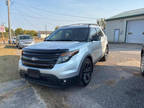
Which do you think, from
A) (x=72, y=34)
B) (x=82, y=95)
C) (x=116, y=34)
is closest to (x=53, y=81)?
(x=82, y=95)

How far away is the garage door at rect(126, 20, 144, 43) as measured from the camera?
14.1 meters

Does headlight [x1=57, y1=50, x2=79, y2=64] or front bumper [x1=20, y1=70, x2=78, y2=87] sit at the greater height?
headlight [x1=57, y1=50, x2=79, y2=64]

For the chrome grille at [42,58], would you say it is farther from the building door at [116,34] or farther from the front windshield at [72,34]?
the building door at [116,34]

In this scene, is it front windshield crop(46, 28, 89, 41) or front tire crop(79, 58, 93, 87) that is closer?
front tire crop(79, 58, 93, 87)

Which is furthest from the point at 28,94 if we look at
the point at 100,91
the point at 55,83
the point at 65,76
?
the point at 100,91

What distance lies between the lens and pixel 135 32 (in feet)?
47.8

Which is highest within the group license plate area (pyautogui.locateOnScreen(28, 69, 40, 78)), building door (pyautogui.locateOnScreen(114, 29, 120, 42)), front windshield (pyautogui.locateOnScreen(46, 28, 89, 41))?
building door (pyautogui.locateOnScreen(114, 29, 120, 42))

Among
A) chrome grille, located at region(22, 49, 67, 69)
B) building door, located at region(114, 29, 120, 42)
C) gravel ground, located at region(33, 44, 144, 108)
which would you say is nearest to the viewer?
gravel ground, located at region(33, 44, 144, 108)

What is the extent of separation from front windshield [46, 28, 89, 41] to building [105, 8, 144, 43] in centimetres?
1323

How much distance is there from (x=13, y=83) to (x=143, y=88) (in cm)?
390

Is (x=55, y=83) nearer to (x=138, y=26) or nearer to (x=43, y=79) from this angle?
(x=43, y=79)

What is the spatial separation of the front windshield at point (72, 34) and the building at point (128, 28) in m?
13.2

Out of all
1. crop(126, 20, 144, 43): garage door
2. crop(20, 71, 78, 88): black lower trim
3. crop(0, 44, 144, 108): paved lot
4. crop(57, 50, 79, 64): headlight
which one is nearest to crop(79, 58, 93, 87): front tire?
crop(0, 44, 144, 108): paved lot

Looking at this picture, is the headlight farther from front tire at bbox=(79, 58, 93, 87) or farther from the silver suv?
front tire at bbox=(79, 58, 93, 87)
